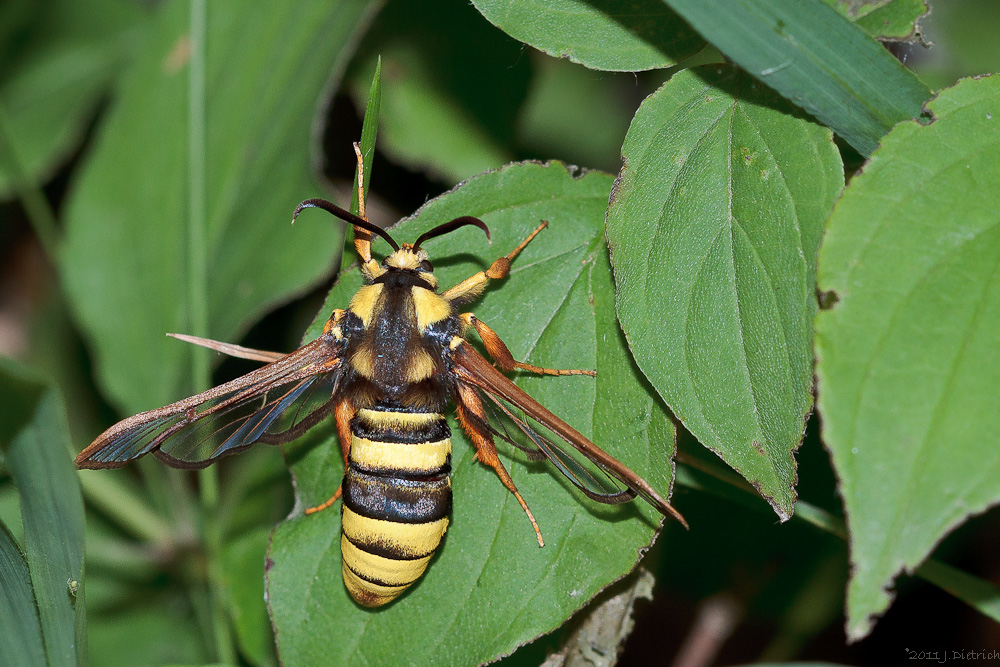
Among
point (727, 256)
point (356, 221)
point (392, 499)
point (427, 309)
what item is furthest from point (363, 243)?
point (727, 256)

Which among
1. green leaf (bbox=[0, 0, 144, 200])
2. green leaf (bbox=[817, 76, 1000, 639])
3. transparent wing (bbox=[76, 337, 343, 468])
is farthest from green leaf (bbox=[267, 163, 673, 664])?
green leaf (bbox=[0, 0, 144, 200])

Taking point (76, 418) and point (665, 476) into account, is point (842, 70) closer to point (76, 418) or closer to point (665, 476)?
point (665, 476)

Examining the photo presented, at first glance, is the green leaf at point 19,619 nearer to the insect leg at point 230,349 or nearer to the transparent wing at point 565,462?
the insect leg at point 230,349

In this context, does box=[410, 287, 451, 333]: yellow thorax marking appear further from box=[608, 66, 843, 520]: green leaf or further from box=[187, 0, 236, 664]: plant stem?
box=[187, 0, 236, 664]: plant stem

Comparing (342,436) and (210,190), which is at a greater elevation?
(210,190)

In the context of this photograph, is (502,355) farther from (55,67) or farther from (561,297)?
(55,67)

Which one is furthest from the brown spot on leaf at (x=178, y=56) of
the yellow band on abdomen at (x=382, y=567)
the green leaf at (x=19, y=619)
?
the yellow band on abdomen at (x=382, y=567)
